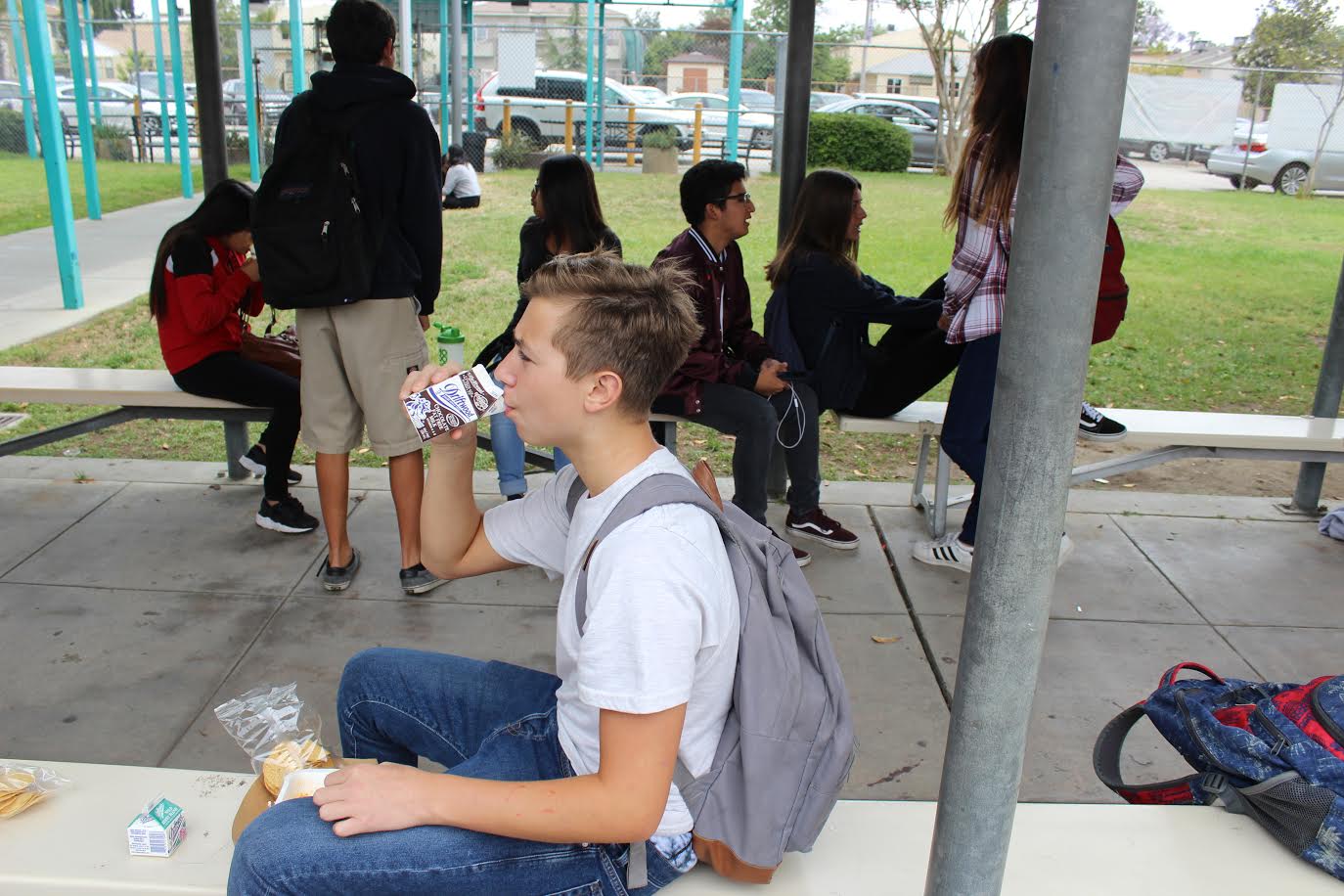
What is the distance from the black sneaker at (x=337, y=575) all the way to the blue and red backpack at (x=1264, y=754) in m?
2.80

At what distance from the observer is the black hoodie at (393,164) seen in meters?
3.65

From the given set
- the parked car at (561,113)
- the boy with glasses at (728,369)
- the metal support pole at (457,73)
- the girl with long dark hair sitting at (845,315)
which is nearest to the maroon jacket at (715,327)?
the boy with glasses at (728,369)

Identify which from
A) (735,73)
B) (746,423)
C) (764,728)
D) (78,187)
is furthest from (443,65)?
(764,728)

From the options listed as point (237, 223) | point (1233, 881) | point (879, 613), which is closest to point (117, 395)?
point (237, 223)

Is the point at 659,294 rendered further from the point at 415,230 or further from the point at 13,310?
the point at 13,310

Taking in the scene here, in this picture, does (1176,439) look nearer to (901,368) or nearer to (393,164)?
(901,368)

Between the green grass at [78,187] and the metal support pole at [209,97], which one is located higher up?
→ the metal support pole at [209,97]

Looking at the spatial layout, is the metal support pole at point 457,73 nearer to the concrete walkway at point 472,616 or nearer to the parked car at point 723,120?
the parked car at point 723,120

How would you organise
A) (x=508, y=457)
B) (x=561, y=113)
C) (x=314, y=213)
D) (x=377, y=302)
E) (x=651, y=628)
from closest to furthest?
(x=651, y=628)
(x=314, y=213)
(x=377, y=302)
(x=508, y=457)
(x=561, y=113)

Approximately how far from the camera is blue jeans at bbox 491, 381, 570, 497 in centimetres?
475

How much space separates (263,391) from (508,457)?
1.00 metres

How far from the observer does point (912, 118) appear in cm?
2294

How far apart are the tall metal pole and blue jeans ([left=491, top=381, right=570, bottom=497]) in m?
3.36

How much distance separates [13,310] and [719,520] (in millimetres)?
8885
